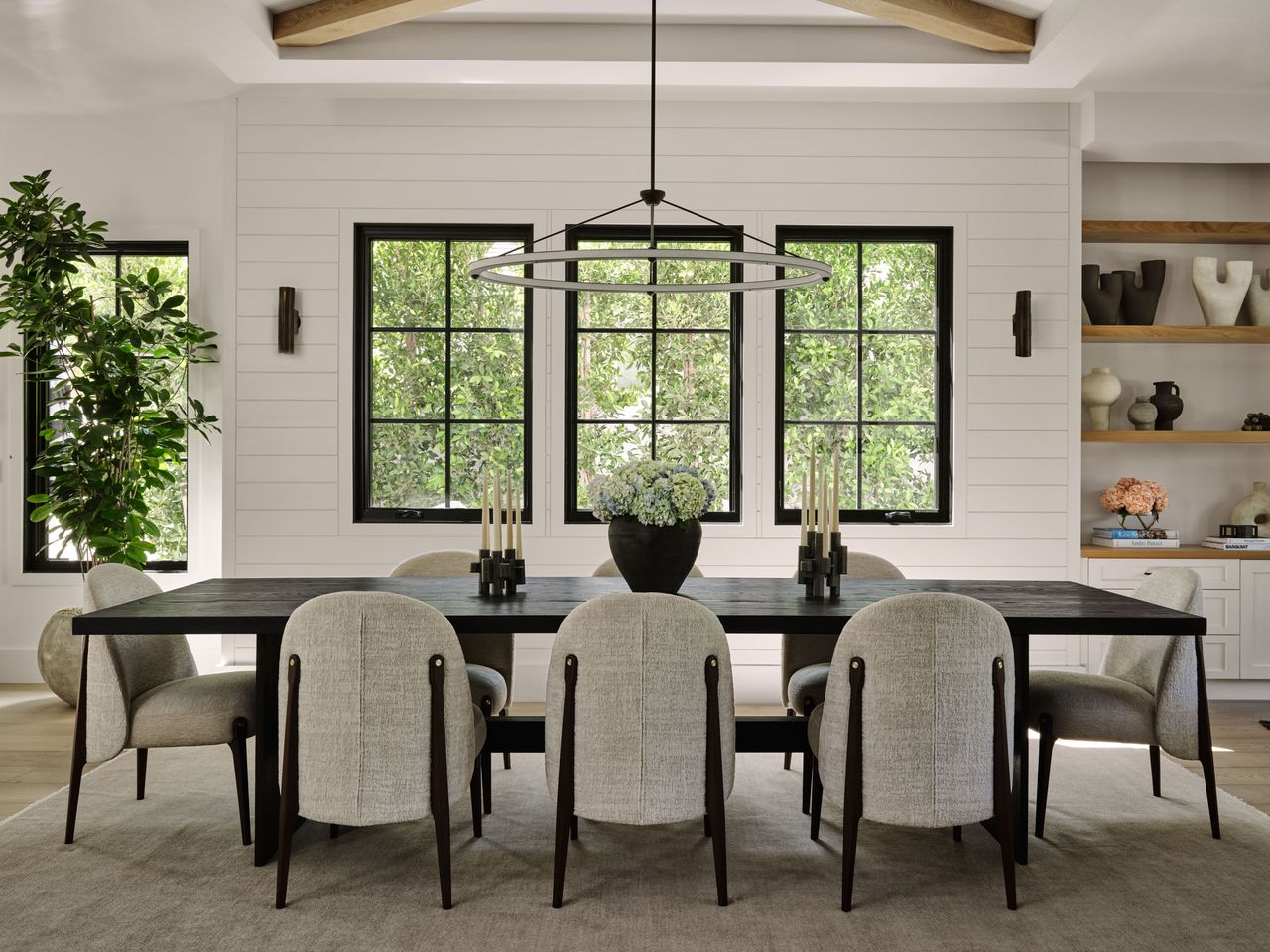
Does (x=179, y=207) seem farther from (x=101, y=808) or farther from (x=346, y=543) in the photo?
(x=101, y=808)

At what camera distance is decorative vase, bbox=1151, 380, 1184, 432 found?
511 centimetres

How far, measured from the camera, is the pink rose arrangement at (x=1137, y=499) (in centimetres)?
503

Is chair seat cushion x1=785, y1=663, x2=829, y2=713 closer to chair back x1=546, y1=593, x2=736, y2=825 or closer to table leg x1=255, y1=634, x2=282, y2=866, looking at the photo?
chair back x1=546, y1=593, x2=736, y2=825

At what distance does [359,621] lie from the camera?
251 cm

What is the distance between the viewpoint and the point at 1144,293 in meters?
5.13

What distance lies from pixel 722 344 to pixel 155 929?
11.5ft

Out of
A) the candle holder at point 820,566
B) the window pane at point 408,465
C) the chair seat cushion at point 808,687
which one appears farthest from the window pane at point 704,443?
the candle holder at point 820,566

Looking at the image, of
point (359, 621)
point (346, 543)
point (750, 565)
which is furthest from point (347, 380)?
point (359, 621)

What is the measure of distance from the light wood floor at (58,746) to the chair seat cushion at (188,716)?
2.67 ft

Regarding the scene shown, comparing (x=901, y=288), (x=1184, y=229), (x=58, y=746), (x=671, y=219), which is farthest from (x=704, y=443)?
(x=58, y=746)

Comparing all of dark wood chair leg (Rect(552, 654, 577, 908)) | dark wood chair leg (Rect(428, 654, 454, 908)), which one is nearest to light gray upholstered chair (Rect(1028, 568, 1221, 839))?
dark wood chair leg (Rect(552, 654, 577, 908))

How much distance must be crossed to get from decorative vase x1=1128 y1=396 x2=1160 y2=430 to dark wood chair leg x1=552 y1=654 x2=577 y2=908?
3.78 metres

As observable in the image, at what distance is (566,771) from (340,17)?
10.7 ft

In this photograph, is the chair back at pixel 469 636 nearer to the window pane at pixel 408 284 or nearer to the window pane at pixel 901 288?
the window pane at pixel 408 284
